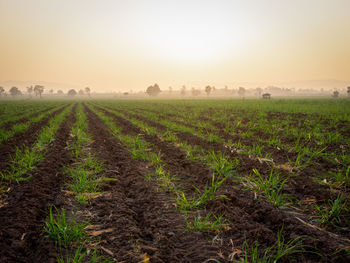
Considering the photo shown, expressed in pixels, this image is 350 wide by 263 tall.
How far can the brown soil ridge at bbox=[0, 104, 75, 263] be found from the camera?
2.23 m

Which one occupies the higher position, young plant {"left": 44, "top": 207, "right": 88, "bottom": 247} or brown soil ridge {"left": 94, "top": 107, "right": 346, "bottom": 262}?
young plant {"left": 44, "top": 207, "right": 88, "bottom": 247}

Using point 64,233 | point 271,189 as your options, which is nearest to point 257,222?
point 271,189

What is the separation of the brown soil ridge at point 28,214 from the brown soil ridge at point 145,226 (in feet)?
2.75

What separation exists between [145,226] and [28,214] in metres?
2.07

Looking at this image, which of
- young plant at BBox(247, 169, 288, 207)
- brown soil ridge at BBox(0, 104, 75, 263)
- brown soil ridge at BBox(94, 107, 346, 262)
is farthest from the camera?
young plant at BBox(247, 169, 288, 207)

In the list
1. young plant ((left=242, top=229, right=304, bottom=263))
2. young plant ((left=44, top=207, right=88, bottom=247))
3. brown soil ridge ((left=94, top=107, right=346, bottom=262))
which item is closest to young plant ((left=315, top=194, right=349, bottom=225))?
brown soil ridge ((left=94, top=107, right=346, bottom=262))

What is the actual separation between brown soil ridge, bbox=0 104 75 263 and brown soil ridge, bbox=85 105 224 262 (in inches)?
33.1

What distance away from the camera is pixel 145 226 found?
281 centimetres

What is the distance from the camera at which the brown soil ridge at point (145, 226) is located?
2279 mm

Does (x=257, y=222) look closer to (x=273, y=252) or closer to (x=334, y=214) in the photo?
(x=273, y=252)

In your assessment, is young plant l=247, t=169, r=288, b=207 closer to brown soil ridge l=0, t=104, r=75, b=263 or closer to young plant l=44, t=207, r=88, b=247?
young plant l=44, t=207, r=88, b=247

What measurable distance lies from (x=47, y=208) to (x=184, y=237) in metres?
2.61

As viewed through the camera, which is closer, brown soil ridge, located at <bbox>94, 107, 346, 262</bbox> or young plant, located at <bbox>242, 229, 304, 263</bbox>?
young plant, located at <bbox>242, 229, 304, 263</bbox>

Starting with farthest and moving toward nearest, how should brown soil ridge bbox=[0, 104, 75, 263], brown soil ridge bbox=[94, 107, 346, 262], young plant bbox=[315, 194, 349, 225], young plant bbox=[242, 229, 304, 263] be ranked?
young plant bbox=[315, 194, 349, 225] < brown soil ridge bbox=[94, 107, 346, 262] < brown soil ridge bbox=[0, 104, 75, 263] < young plant bbox=[242, 229, 304, 263]
